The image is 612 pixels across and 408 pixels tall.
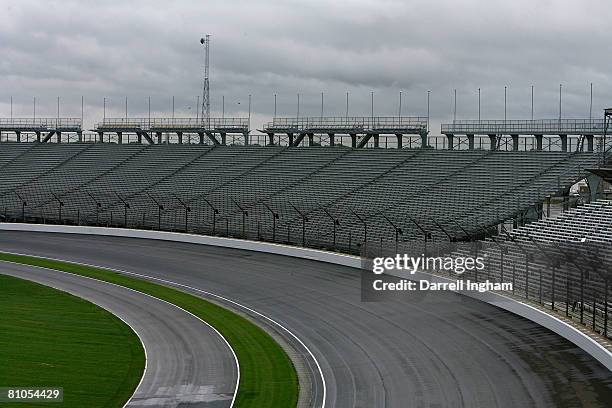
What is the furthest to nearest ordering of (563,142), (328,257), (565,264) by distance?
(563,142), (328,257), (565,264)

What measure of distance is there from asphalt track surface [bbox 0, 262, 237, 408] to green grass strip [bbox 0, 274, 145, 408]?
0.44 m

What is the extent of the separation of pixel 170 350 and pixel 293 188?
31.0 meters

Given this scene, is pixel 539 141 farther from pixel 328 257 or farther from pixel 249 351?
pixel 249 351

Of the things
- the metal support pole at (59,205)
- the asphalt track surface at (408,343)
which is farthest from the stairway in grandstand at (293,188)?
the asphalt track surface at (408,343)

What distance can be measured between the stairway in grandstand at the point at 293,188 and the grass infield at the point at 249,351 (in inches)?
460

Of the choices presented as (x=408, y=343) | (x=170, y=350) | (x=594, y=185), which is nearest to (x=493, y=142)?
(x=594, y=185)

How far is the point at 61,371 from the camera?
64.7ft

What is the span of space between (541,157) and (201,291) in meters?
25.2

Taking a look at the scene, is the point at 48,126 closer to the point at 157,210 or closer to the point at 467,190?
the point at 157,210

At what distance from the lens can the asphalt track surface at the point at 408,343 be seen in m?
18.3

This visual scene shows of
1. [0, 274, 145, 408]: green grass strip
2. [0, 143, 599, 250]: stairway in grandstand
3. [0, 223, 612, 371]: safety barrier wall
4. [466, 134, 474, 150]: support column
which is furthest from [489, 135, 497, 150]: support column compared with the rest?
[0, 274, 145, 408]: green grass strip

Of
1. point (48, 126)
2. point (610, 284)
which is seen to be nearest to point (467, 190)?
point (610, 284)

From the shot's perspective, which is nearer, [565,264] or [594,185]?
[565,264]

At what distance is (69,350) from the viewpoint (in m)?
22.0
